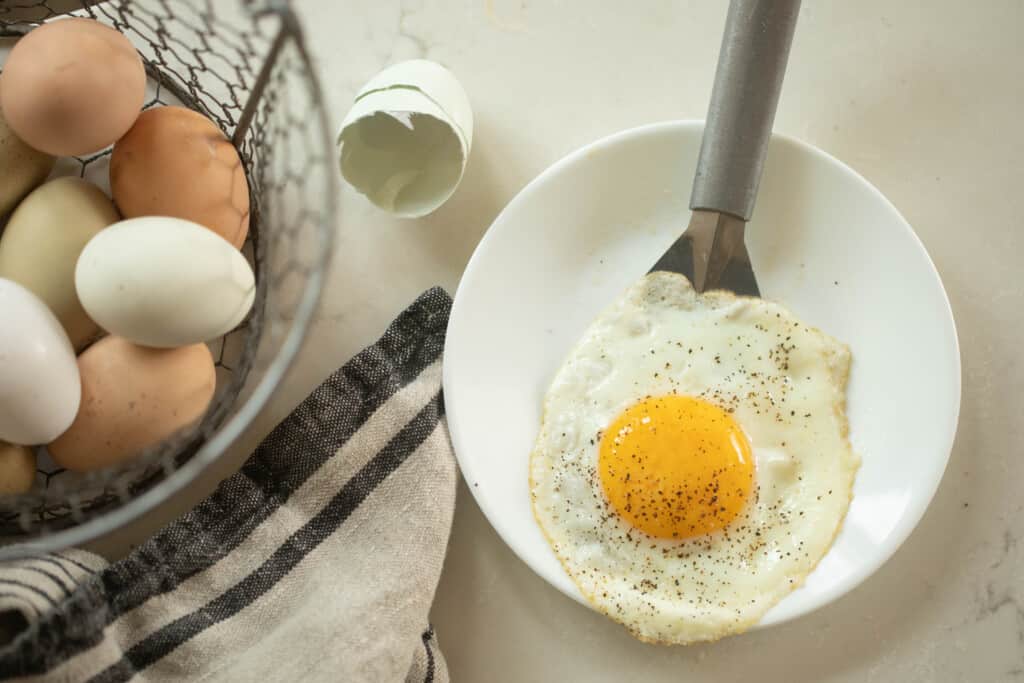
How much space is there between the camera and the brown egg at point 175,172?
718 millimetres

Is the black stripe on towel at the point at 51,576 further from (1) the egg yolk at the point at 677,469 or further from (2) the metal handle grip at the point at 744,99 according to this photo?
(2) the metal handle grip at the point at 744,99

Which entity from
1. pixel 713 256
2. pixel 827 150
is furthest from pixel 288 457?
pixel 827 150

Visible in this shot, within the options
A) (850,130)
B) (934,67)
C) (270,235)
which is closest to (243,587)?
(270,235)

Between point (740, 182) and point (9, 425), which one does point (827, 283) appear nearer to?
point (740, 182)

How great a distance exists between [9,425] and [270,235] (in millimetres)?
274

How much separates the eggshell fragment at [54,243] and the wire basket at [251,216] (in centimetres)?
7

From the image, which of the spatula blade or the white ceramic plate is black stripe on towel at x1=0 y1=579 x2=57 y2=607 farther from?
the spatula blade

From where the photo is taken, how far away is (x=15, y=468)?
727 millimetres

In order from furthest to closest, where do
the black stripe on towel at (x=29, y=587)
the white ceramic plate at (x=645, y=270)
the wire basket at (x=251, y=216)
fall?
1. the white ceramic plate at (x=645, y=270)
2. the black stripe on towel at (x=29, y=587)
3. the wire basket at (x=251, y=216)

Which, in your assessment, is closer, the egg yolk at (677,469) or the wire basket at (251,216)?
the wire basket at (251,216)

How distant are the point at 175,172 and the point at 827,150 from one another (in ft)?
2.09

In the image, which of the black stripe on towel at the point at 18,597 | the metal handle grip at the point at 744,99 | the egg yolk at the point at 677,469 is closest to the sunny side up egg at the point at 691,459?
the egg yolk at the point at 677,469

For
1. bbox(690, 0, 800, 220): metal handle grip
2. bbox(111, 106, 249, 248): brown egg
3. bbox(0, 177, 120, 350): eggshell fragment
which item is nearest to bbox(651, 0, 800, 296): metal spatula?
bbox(690, 0, 800, 220): metal handle grip

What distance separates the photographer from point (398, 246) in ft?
3.02
